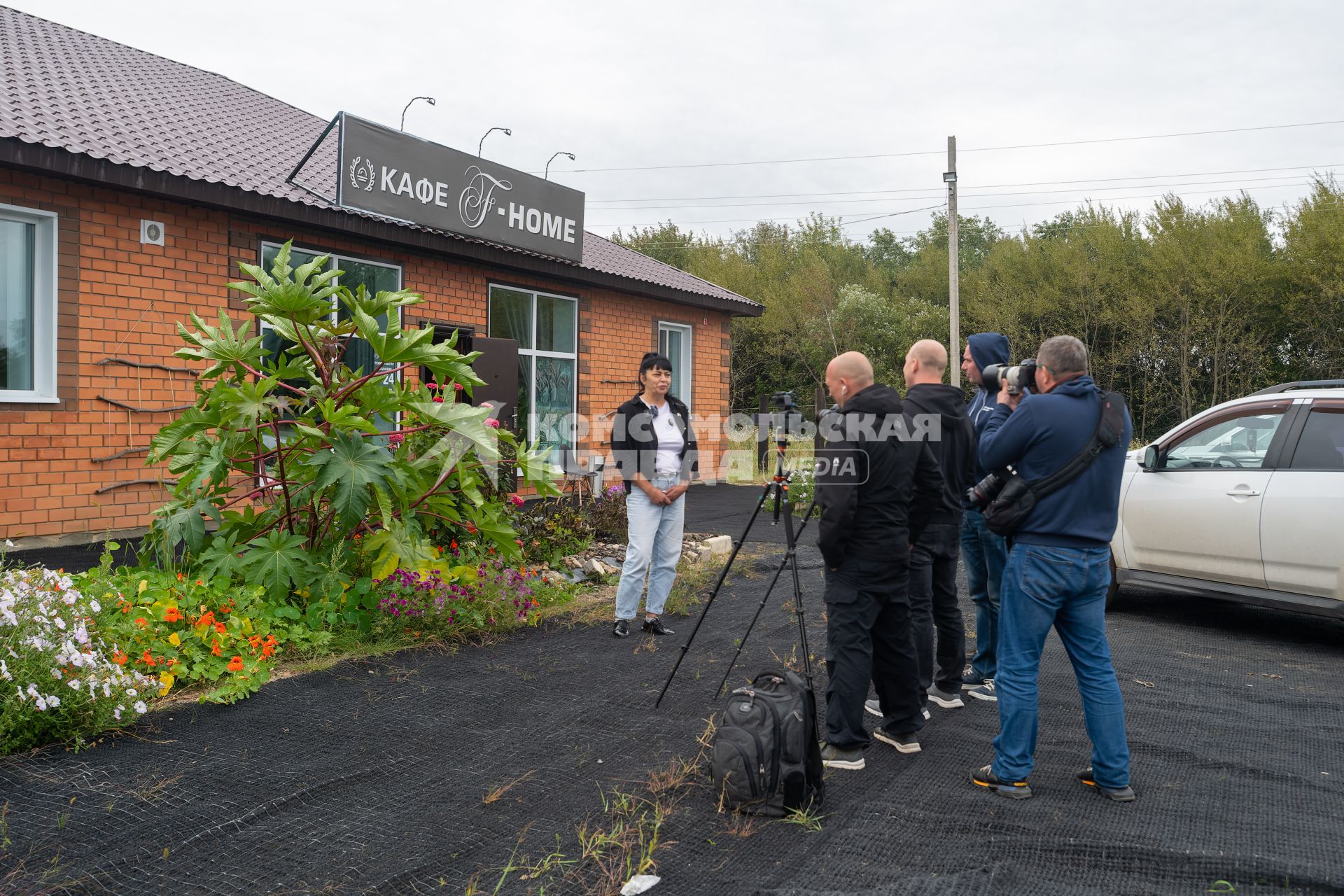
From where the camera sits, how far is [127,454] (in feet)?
26.5

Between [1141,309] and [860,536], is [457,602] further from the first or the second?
[1141,309]

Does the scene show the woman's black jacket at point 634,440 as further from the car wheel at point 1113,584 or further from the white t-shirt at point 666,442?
the car wheel at point 1113,584

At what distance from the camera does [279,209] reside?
8789 millimetres

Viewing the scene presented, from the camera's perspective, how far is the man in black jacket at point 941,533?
178 inches

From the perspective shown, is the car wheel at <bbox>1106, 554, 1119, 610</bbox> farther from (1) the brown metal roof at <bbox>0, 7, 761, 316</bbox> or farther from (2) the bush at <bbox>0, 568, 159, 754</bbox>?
(1) the brown metal roof at <bbox>0, 7, 761, 316</bbox>

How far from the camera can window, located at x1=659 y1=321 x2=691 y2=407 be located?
619 inches

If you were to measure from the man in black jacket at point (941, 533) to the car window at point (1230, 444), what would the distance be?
113 inches

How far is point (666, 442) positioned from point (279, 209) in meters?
5.33

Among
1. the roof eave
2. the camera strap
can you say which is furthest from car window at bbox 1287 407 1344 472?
the roof eave

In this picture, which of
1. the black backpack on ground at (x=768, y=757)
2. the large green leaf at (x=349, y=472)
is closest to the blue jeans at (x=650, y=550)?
the large green leaf at (x=349, y=472)

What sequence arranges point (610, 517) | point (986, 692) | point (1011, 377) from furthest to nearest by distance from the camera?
1. point (610, 517)
2. point (986, 692)
3. point (1011, 377)

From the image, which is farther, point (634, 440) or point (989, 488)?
point (634, 440)

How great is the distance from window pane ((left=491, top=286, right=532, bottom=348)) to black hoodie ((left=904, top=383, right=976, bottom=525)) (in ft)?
27.0

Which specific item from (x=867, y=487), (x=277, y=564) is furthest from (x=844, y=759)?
(x=277, y=564)
